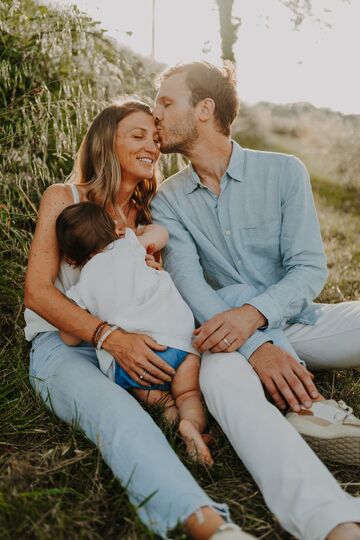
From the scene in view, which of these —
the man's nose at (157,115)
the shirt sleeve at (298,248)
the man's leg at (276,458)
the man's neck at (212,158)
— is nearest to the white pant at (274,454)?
the man's leg at (276,458)

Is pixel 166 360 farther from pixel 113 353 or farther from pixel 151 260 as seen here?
pixel 151 260

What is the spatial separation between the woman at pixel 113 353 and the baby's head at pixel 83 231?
0.09 meters

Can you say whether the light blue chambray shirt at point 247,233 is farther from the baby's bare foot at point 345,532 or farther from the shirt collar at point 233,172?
the baby's bare foot at point 345,532

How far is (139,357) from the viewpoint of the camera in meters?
2.43

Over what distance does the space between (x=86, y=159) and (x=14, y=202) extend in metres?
0.88

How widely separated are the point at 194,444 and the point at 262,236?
1.17 metres

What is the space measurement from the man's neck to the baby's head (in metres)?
0.73

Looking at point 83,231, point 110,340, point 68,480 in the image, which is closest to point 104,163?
point 83,231

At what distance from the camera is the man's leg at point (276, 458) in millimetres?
1842

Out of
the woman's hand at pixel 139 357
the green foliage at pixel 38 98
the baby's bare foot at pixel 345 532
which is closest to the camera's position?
the baby's bare foot at pixel 345 532

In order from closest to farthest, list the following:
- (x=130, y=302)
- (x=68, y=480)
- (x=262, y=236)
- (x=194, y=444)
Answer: (x=68, y=480)
(x=194, y=444)
(x=130, y=302)
(x=262, y=236)

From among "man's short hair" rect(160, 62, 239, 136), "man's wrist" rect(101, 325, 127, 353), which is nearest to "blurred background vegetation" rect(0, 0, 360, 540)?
"man's wrist" rect(101, 325, 127, 353)

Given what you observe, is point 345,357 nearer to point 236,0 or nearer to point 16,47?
point 16,47

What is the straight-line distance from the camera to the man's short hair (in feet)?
10.6
